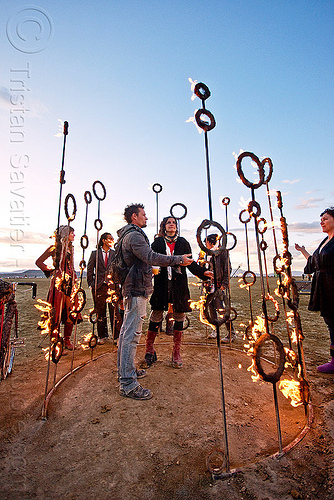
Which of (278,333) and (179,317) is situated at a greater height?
(179,317)

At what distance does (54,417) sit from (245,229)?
13.2 ft

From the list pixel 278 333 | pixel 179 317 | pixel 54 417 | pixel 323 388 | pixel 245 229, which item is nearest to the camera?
pixel 54 417

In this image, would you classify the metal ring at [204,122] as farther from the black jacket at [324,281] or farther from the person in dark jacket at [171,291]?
the black jacket at [324,281]

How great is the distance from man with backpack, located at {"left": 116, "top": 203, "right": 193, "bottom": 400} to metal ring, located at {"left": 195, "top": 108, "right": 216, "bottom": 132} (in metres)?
1.35

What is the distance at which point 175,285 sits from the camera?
4.01 m

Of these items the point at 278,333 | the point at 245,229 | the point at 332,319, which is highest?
the point at 245,229

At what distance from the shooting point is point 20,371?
12.9 feet

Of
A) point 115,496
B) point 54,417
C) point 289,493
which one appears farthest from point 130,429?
point 289,493

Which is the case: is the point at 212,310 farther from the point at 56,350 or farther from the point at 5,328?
the point at 5,328

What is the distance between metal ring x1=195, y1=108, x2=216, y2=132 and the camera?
7.16 ft

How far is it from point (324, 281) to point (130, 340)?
286cm

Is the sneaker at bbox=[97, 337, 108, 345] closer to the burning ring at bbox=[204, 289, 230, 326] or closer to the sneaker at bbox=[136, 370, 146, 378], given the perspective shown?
the sneaker at bbox=[136, 370, 146, 378]

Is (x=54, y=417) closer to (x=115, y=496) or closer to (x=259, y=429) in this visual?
(x=115, y=496)

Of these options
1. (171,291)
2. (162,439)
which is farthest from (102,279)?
(162,439)
